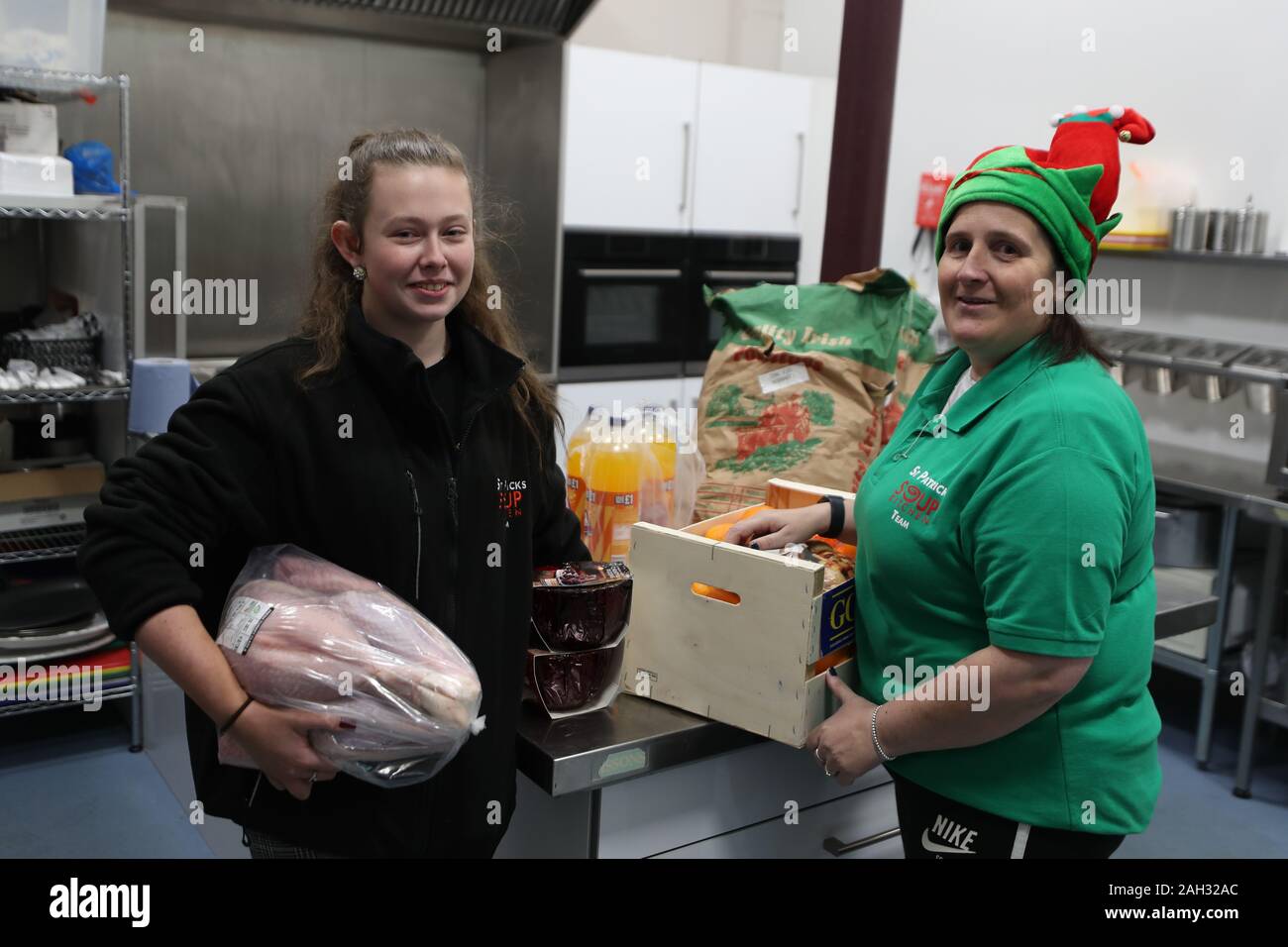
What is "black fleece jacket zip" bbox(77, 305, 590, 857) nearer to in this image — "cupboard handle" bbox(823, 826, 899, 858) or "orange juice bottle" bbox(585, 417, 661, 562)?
"orange juice bottle" bbox(585, 417, 661, 562)

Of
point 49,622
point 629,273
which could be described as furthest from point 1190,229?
point 49,622

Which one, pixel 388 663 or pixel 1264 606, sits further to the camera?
pixel 1264 606

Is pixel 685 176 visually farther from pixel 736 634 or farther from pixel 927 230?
pixel 736 634

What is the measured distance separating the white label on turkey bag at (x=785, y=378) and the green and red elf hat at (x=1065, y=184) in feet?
2.72

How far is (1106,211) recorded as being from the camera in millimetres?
1427

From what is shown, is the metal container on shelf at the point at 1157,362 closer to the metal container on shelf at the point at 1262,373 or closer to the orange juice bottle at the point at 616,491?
the metal container on shelf at the point at 1262,373

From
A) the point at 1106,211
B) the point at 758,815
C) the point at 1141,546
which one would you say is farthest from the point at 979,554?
the point at 758,815

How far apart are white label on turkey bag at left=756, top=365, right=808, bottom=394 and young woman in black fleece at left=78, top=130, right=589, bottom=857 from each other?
940 mm

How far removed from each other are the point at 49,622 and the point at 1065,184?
9.04ft

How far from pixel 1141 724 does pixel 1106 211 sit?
2.09 feet

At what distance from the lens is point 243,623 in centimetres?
122

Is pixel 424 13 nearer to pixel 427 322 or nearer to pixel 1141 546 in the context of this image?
pixel 427 322

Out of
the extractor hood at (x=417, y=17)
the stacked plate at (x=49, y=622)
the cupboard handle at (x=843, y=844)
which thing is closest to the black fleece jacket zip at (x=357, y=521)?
the cupboard handle at (x=843, y=844)
